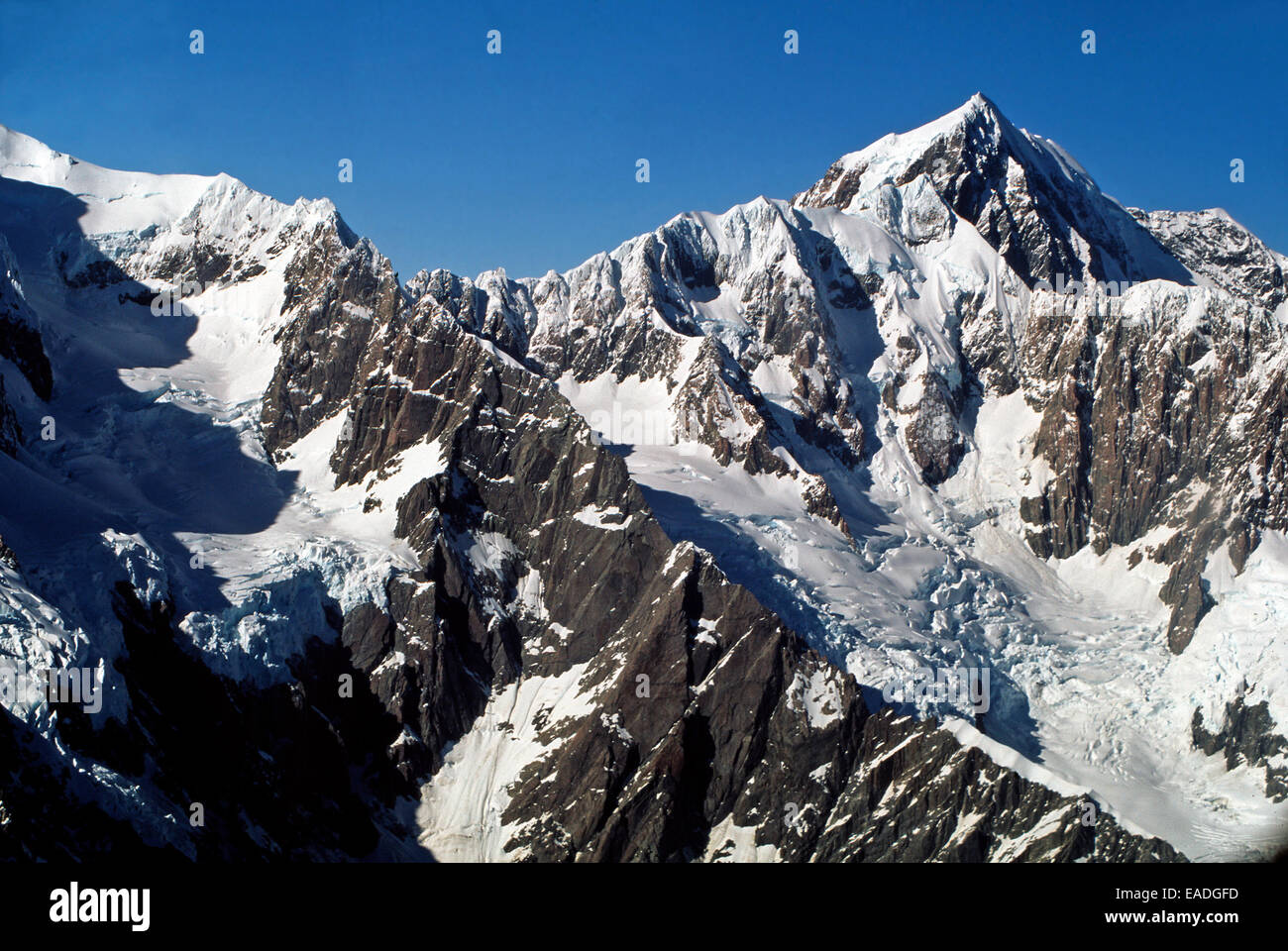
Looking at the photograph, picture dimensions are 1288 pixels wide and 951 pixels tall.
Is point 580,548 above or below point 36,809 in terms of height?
above

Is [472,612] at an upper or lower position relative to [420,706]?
upper
